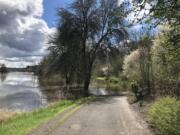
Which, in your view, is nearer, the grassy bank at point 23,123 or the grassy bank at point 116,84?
the grassy bank at point 23,123

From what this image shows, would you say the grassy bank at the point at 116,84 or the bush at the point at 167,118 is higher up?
the grassy bank at the point at 116,84

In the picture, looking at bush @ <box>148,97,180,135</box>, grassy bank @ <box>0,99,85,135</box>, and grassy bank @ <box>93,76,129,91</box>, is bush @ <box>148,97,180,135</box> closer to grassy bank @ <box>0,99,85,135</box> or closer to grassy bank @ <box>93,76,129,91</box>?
grassy bank @ <box>0,99,85,135</box>

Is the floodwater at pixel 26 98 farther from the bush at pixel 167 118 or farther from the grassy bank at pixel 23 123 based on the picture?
the bush at pixel 167 118

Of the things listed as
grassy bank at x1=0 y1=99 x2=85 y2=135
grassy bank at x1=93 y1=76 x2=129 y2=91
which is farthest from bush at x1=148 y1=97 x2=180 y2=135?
grassy bank at x1=93 y1=76 x2=129 y2=91

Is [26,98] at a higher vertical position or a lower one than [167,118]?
higher

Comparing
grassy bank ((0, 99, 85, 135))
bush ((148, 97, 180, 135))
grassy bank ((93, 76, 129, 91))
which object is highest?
grassy bank ((93, 76, 129, 91))

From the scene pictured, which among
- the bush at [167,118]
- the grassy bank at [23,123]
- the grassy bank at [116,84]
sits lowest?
the grassy bank at [23,123]

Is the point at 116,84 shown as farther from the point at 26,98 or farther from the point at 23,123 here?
the point at 23,123

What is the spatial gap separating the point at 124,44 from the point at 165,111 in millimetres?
31070

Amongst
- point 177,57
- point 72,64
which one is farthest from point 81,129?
point 72,64

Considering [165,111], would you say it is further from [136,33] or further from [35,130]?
[136,33]

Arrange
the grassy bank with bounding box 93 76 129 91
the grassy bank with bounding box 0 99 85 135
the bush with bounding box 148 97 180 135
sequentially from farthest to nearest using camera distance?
the grassy bank with bounding box 93 76 129 91, the grassy bank with bounding box 0 99 85 135, the bush with bounding box 148 97 180 135

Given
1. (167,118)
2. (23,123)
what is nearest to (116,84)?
(23,123)

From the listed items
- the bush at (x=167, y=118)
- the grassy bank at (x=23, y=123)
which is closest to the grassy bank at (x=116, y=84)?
the grassy bank at (x=23, y=123)
